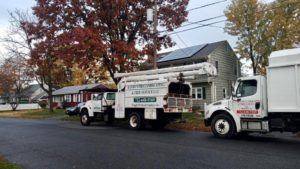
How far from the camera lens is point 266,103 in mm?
11820

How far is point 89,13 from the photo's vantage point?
2136 cm

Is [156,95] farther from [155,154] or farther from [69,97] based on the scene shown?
[69,97]

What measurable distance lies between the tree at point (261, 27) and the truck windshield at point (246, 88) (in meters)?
19.9

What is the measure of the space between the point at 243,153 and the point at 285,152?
133cm

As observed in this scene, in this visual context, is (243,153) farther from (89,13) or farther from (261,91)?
(89,13)

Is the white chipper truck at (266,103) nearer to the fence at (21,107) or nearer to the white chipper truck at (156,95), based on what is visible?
the white chipper truck at (156,95)

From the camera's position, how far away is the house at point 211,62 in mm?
31656

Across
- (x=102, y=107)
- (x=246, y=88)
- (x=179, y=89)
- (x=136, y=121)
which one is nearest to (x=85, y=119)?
(x=102, y=107)

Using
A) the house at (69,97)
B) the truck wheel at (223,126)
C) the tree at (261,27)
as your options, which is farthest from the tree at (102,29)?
the house at (69,97)

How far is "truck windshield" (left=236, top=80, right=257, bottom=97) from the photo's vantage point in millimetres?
12174

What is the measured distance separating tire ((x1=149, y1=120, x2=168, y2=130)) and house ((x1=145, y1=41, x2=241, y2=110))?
1293cm

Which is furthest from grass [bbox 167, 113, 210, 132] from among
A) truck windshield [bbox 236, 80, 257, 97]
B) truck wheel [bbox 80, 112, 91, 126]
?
truck wheel [bbox 80, 112, 91, 126]

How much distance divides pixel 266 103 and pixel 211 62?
20833mm

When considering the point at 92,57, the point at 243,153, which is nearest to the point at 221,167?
the point at 243,153
